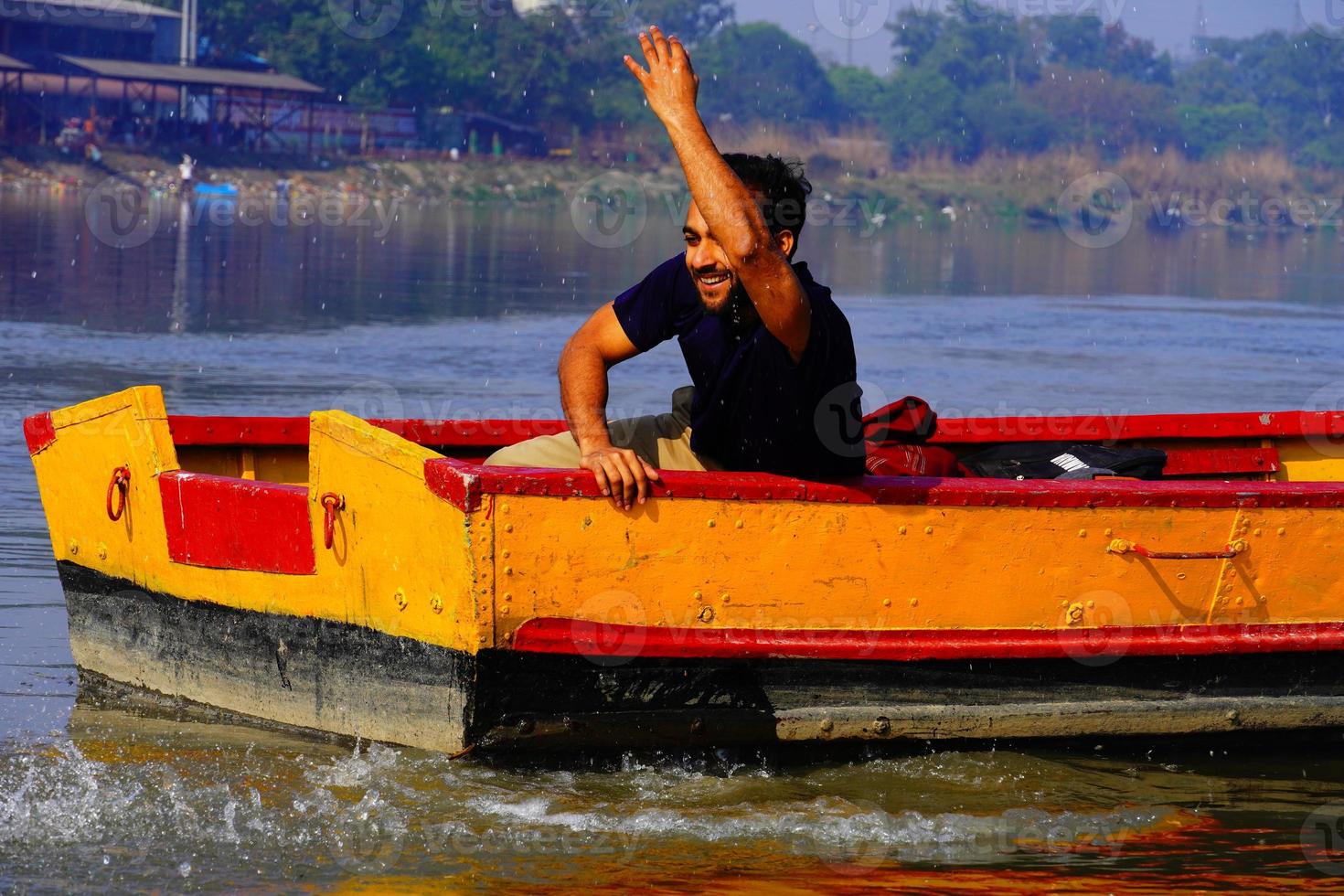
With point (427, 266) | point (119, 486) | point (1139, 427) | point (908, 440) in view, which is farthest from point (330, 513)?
point (427, 266)

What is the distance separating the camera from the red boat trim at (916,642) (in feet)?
16.4

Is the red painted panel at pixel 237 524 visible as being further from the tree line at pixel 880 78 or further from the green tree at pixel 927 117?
the green tree at pixel 927 117

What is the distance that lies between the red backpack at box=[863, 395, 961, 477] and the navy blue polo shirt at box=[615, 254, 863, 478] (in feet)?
3.50

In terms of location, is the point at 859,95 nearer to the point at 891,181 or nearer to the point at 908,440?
the point at 891,181

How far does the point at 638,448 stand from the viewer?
5496 mm

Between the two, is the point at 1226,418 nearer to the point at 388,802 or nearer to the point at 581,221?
the point at 388,802

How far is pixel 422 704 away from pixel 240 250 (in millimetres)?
29385

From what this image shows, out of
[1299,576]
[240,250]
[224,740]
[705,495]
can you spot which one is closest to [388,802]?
[224,740]

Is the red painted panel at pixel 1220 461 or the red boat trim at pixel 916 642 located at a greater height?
the red painted panel at pixel 1220 461

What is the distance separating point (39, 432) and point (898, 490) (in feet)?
9.66

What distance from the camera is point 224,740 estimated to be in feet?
18.6

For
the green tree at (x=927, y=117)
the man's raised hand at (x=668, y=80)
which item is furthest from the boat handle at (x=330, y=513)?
the green tree at (x=927, y=117)

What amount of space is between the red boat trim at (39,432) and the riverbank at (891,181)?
50832 millimetres

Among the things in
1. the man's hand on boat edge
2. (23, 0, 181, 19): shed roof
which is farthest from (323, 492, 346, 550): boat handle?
(23, 0, 181, 19): shed roof
